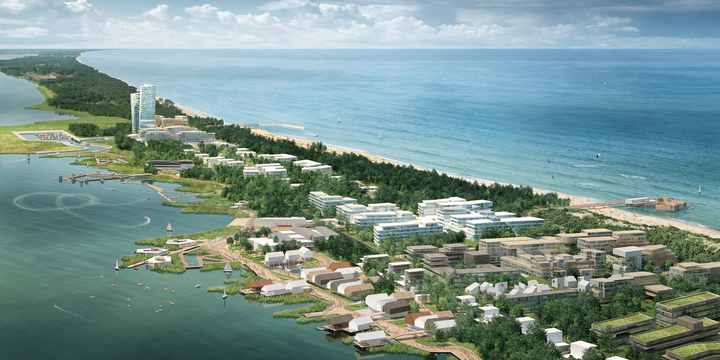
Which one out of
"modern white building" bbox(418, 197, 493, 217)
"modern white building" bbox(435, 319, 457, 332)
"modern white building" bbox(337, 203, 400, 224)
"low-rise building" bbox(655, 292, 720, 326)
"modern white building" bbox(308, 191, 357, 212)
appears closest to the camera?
"modern white building" bbox(435, 319, 457, 332)

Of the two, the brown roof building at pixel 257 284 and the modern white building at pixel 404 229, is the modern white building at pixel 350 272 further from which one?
the modern white building at pixel 404 229

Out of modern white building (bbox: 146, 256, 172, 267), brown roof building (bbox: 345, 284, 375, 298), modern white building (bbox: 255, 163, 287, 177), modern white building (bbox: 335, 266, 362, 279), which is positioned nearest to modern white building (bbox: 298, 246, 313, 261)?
modern white building (bbox: 335, 266, 362, 279)

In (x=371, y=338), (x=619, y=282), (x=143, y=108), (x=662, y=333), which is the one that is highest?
(x=143, y=108)

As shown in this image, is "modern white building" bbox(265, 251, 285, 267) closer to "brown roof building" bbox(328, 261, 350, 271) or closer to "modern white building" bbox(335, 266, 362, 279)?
"brown roof building" bbox(328, 261, 350, 271)

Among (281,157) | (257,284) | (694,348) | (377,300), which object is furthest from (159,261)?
(281,157)

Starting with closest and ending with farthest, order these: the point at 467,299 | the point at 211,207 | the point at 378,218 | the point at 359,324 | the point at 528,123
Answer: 1. the point at 359,324
2. the point at 467,299
3. the point at 378,218
4. the point at 211,207
5. the point at 528,123

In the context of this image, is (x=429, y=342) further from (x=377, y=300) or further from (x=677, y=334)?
(x=677, y=334)
